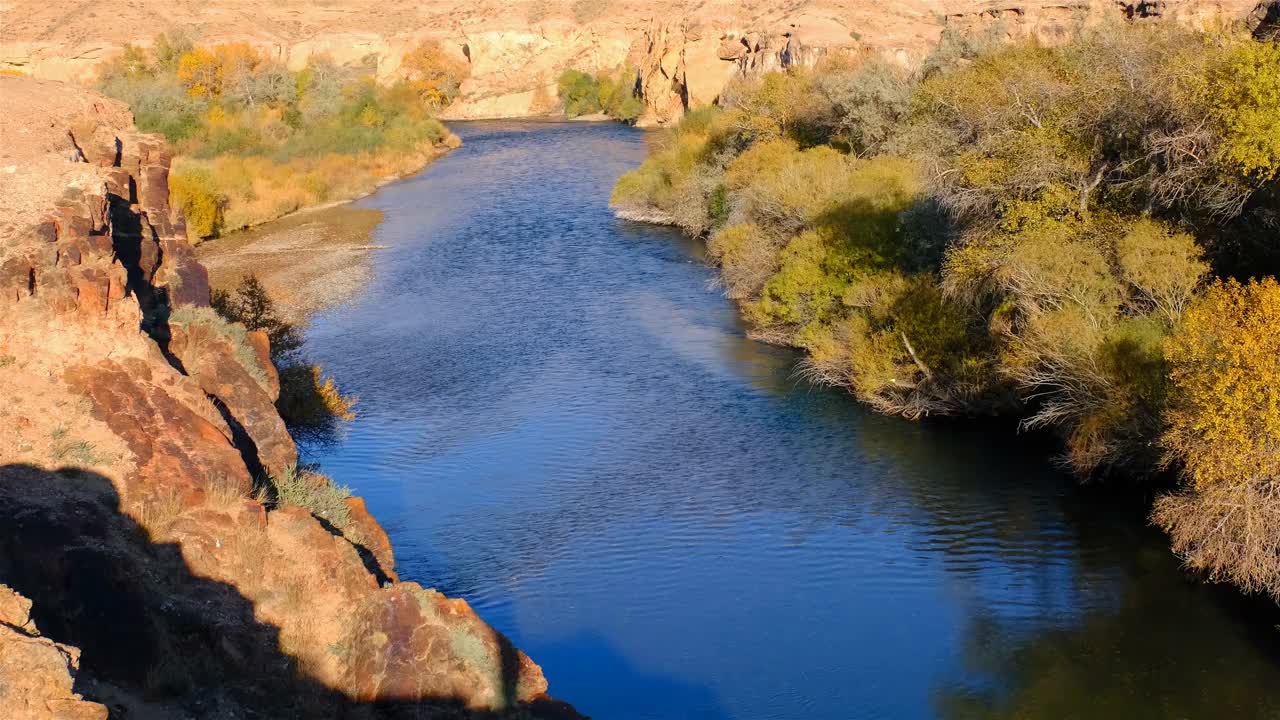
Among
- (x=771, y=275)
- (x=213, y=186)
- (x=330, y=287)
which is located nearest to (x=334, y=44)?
(x=213, y=186)

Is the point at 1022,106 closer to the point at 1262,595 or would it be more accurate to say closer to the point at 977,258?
the point at 977,258

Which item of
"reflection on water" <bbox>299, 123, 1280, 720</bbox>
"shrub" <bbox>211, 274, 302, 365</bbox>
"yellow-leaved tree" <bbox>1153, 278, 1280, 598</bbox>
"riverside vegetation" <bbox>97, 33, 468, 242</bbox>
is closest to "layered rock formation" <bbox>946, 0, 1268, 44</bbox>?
"reflection on water" <bbox>299, 123, 1280, 720</bbox>

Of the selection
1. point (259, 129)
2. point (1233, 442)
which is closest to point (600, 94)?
point (259, 129)

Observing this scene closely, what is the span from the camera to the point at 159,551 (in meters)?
11.2

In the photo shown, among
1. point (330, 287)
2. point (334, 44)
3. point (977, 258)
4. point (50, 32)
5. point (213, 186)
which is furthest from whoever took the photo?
point (334, 44)

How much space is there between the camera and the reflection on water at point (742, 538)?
16.8m

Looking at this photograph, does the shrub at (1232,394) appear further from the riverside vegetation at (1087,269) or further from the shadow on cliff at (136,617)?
the shadow on cliff at (136,617)

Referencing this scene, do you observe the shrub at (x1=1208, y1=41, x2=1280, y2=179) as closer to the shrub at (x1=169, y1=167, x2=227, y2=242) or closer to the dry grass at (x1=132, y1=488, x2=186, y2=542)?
the dry grass at (x1=132, y1=488, x2=186, y2=542)

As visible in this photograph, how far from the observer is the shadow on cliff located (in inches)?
382

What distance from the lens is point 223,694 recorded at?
A: 397 inches

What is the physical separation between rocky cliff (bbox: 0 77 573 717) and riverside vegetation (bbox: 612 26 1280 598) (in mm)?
11117

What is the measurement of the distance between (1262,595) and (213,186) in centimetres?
4464

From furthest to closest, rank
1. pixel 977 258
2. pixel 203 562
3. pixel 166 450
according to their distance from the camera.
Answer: pixel 977 258 < pixel 166 450 < pixel 203 562

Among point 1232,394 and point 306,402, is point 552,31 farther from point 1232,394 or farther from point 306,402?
point 1232,394
